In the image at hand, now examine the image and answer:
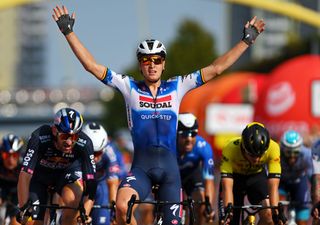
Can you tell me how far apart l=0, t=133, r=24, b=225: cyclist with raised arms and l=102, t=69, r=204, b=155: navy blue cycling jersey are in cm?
397

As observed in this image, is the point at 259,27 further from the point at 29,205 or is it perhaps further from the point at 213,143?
the point at 213,143

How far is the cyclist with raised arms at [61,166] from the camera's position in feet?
36.7

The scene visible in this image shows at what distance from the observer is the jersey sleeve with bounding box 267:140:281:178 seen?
37.7ft

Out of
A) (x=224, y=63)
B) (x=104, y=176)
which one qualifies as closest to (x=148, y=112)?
(x=224, y=63)

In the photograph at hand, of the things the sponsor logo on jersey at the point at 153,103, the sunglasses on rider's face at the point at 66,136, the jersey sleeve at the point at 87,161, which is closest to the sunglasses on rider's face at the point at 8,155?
the jersey sleeve at the point at 87,161

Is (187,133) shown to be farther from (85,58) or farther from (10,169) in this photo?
(85,58)

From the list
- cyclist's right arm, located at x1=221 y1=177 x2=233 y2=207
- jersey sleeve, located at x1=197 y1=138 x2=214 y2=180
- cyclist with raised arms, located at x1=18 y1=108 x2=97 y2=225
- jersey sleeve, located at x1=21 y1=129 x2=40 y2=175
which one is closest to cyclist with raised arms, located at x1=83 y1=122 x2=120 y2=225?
jersey sleeve, located at x1=197 y1=138 x2=214 y2=180

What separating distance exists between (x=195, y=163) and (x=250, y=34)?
3880mm

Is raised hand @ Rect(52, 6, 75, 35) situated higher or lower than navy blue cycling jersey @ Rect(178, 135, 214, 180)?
higher

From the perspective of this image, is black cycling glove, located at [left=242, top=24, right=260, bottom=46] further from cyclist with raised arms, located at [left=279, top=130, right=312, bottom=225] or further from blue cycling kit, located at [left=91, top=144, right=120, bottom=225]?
blue cycling kit, located at [left=91, top=144, right=120, bottom=225]

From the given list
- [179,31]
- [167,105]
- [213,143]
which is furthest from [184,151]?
[179,31]

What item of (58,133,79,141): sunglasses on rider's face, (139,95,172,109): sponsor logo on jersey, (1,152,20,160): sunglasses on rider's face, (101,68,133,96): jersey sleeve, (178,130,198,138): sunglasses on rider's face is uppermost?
(101,68,133,96): jersey sleeve

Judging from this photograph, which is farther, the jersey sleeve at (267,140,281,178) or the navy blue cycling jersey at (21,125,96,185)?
the jersey sleeve at (267,140,281,178)

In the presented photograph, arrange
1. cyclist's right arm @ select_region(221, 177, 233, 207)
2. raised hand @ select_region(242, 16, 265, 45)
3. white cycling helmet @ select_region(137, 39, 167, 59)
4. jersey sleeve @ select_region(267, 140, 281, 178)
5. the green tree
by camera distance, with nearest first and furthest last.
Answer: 1. white cycling helmet @ select_region(137, 39, 167, 59)
2. raised hand @ select_region(242, 16, 265, 45)
3. cyclist's right arm @ select_region(221, 177, 233, 207)
4. jersey sleeve @ select_region(267, 140, 281, 178)
5. the green tree
